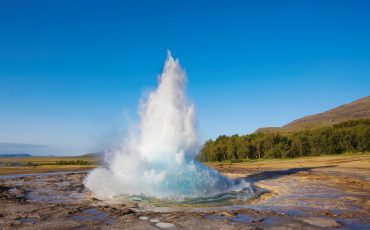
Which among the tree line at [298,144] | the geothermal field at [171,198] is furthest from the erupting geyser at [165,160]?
the tree line at [298,144]

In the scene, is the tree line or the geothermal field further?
the tree line

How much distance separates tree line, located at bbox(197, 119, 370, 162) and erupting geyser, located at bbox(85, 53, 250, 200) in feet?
159

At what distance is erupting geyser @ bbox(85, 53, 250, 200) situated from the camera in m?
20.5

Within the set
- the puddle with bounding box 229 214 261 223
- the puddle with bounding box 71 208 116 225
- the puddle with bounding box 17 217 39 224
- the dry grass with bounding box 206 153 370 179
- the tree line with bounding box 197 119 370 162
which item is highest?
the tree line with bounding box 197 119 370 162

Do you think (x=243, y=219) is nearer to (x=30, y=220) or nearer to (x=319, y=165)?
(x=30, y=220)

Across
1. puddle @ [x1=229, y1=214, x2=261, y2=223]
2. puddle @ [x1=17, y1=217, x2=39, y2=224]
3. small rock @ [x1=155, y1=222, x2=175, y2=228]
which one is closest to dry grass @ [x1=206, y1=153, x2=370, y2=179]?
puddle @ [x1=229, y1=214, x2=261, y2=223]

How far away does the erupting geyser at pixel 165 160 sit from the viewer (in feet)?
67.1

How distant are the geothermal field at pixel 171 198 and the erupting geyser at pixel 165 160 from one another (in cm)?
6

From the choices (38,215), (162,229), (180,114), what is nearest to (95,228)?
(162,229)

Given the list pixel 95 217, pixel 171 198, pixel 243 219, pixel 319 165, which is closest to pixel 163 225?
pixel 243 219

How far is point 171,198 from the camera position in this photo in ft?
61.3

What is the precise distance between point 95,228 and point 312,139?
73330 mm

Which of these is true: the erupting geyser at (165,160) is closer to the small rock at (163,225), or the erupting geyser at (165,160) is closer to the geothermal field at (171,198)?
the geothermal field at (171,198)

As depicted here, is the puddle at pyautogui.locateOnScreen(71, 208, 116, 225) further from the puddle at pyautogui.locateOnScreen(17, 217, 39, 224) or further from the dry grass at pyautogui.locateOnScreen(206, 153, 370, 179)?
the dry grass at pyautogui.locateOnScreen(206, 153, 370, 179)
